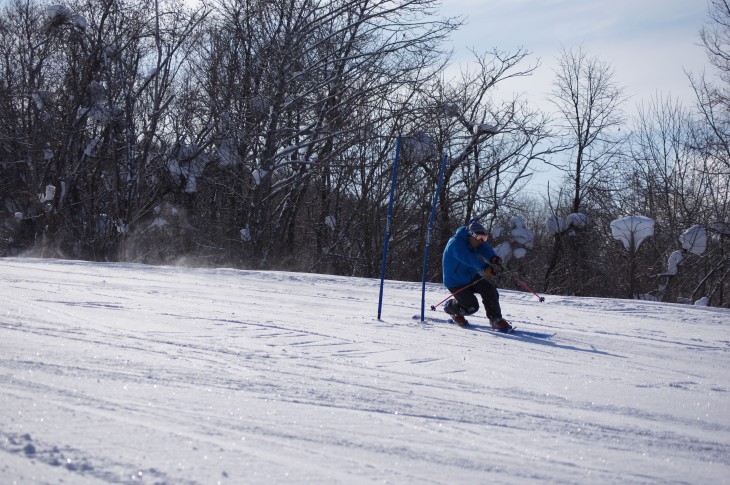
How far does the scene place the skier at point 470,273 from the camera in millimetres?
9086

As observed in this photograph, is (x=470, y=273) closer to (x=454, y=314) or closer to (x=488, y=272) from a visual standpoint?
(x=454, y=314)

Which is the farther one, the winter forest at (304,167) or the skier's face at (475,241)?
the winter forest at (304,167)

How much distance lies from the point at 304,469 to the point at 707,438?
2.52m

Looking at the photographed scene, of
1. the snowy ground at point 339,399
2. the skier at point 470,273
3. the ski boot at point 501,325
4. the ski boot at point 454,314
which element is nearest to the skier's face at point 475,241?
the skier at point 470,273

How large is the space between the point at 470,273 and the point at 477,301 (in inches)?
14.5

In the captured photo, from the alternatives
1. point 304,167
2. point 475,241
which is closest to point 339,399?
point 475,241

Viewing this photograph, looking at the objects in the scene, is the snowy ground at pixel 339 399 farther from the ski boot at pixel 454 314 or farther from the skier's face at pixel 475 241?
the skier's face at pixel 475 241

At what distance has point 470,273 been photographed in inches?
370

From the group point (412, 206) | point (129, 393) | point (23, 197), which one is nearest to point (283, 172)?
point (412, 206)

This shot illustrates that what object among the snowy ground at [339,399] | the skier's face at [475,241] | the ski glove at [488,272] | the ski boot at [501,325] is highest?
the skier's face at [475,241]

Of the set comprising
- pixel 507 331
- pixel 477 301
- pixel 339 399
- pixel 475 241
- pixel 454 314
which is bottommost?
pixel 339 399

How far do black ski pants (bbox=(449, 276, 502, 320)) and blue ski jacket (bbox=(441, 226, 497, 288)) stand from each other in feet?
0.35

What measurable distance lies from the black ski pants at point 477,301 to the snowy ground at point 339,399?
57 cm

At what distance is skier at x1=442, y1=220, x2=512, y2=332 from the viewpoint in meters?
9.09
